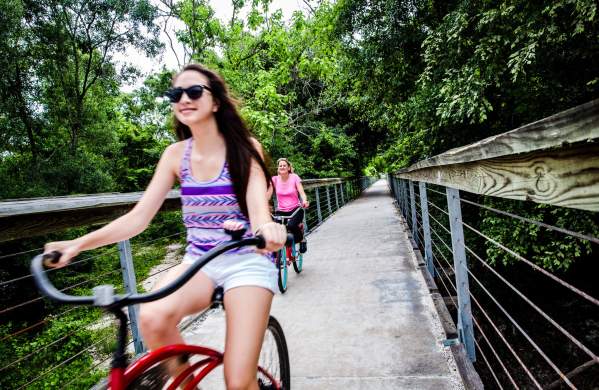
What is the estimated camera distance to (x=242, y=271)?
1490 mm

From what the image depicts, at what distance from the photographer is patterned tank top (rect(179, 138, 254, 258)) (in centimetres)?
164

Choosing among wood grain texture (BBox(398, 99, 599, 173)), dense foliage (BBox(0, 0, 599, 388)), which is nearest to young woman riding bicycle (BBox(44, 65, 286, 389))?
wood grain texture (BBox(398, 99, 599, 173))

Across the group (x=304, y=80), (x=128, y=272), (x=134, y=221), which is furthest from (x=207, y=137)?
(x=304, y=80)

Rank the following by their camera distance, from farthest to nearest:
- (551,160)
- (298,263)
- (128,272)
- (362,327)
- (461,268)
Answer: (298,263)
(362,327)
(128,272)
(461,268)
(551,160)

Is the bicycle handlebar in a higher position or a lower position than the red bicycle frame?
higher

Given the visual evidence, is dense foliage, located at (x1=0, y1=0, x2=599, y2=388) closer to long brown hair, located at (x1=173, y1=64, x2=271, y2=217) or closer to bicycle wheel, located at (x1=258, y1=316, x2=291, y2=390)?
bicycle wheel, located at (x1=258, y1=316, x2=291, y2=390)

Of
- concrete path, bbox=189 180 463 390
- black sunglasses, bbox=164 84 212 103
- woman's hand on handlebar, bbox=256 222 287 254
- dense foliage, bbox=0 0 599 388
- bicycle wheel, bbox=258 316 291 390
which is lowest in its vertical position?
concrete path, bbox=189 180 463 390

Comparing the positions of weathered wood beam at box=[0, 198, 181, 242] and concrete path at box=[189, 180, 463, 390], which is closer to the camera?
weathered wood beam at box=[0, 198, 181, 242]

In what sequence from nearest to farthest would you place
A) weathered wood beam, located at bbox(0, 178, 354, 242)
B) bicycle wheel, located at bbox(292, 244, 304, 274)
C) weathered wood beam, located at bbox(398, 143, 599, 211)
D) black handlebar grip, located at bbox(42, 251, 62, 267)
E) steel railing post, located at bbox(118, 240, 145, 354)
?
weathered wood beam, located at bbox(398, 143, 599, 211)
black handlebar grip, located at bbox(42, 251, 62, 267)
weathered wood beam, located at bbox(0, 178, 354, 242)
steel railing post, located at bbox(118, 240, 145, 354)
bicycle wheel, located at bbox(292, 244, 304, 274)

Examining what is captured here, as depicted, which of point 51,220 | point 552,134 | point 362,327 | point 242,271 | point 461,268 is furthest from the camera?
point 362,327

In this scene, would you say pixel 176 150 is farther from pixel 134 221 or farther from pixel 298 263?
pixel 298 263

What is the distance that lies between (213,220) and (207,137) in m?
0.42

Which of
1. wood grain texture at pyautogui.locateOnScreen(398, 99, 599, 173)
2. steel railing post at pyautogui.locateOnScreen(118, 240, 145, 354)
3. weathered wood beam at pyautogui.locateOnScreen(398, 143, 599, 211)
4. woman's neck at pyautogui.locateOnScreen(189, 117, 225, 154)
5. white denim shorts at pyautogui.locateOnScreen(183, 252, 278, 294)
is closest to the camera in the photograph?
wood grain texture at pyautogui.locateOnScreen(398, 99, 599, 173)

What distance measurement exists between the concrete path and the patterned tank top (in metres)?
1.27
